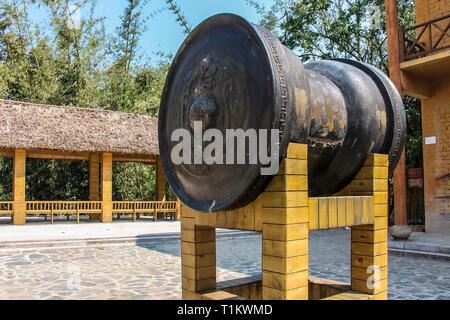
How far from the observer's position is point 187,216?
2.91 metres

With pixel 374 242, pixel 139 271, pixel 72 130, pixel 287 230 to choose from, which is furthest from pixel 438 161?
pixel 72 130

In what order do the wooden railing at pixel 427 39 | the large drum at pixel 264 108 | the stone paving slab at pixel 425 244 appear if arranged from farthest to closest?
the wooden railing at pixel 427 39
the stone paving slab at pixel 425 244
the large drum at pixel 264 108

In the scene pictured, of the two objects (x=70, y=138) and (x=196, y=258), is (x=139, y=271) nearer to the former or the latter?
(x=196, y=258)

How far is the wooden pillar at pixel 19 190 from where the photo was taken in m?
13.8

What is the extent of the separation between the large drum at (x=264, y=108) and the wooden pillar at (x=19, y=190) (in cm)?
1290

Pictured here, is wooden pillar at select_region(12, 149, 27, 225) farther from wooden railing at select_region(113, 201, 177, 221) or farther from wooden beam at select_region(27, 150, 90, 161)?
wooden railing at select_region(113, 201, 177, 221)

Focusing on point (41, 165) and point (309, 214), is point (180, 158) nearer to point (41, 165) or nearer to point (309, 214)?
point (309, 214)

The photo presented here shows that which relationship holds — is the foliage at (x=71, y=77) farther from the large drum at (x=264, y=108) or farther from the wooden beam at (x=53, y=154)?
the large drum at (x=264, y=108)

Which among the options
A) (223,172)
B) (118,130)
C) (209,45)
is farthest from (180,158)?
(118,130)

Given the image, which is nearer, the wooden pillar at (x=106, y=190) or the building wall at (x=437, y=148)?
the building wall at (x=437, y=148)

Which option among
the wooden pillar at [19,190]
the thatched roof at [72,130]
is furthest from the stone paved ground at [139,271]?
the thatched roof at [72,130]

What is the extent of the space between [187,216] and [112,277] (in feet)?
11.8

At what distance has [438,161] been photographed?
10.0 meters
